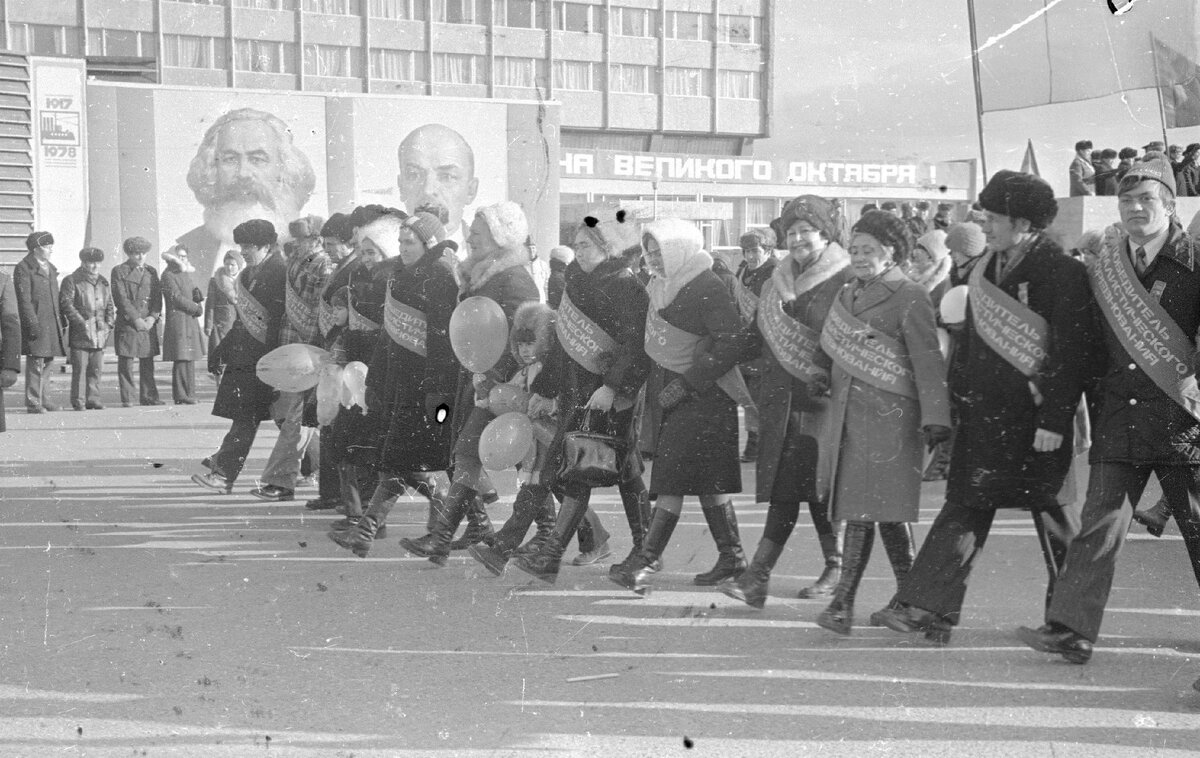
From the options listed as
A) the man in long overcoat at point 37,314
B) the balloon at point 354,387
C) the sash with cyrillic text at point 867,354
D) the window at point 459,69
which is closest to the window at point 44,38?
the window at point 459,69

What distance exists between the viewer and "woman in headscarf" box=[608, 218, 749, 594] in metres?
6.79

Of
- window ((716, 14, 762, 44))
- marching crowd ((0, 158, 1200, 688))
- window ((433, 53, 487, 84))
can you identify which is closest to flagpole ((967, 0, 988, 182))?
marching crowd ((0, 158, 1200, 688))

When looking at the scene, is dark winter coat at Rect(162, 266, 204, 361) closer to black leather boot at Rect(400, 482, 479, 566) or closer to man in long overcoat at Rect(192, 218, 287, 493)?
man in long overcoat at Rect(192, 218, 287, 493)

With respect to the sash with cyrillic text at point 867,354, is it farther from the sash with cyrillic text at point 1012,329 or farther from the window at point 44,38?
the window at point 44,38

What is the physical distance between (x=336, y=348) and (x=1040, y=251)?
445 cm

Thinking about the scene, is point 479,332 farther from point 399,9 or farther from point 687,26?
point 687,26

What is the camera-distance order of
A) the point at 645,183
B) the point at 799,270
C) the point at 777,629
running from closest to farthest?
the point at 777,629
the point at 799,270
the point at 645,183

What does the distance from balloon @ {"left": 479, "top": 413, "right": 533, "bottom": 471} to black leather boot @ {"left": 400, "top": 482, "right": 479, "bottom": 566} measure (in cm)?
29

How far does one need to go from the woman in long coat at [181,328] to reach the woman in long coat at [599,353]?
36.6 feet

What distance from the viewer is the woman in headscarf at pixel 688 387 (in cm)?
679

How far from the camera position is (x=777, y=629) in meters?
6.16

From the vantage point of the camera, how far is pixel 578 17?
7756cm

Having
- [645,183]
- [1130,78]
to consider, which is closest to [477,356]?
[1130,78]

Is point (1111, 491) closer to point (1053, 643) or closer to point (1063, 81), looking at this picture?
point (1053, 643)
